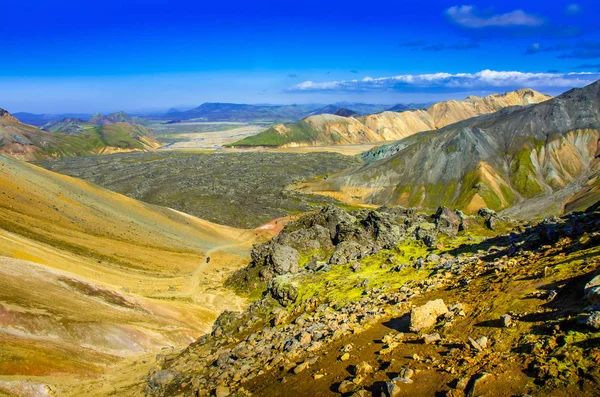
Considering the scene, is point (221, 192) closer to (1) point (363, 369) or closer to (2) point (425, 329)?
(2) point (425, 329)

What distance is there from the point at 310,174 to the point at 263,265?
14445 centimetres

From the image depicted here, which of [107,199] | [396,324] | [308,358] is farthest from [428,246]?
[107,199]

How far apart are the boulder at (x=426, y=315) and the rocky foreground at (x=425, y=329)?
0.05 metres

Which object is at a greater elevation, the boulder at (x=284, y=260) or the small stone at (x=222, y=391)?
the small stone at (x=222, y=391)

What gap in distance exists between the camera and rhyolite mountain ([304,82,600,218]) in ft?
396

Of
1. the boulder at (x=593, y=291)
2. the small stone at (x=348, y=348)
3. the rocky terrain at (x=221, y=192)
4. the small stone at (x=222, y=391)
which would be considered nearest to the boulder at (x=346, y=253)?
the small stone at (x=348, y=348)

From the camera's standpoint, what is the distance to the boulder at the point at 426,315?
2073 centimetres

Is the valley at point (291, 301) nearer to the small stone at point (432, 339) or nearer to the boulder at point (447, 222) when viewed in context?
the small stone at point (432, 339)

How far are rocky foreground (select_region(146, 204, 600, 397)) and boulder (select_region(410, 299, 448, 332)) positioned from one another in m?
0.05

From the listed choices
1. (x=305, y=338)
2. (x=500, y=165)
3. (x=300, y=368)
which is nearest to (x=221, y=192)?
(x=500, y=165)

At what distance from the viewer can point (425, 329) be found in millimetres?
20609

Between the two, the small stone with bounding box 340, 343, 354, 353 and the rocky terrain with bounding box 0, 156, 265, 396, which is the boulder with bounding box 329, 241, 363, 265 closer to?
the rocky terrain with bounding box 0, 156, 265, 396

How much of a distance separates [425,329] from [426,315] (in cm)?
73

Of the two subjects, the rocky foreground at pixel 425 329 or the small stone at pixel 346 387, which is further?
the small stone at pixel 346 387
